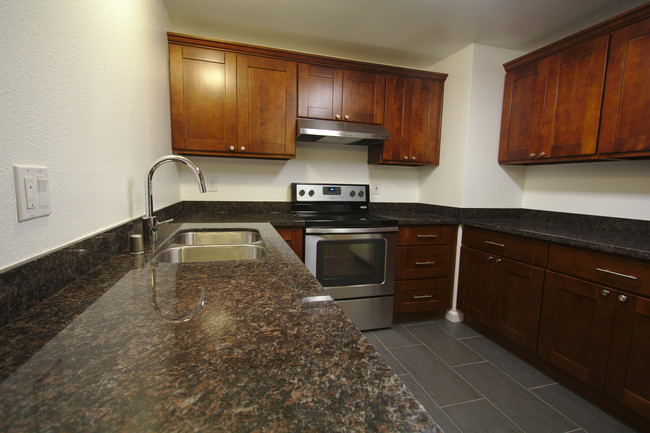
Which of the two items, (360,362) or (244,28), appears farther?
(244,28)

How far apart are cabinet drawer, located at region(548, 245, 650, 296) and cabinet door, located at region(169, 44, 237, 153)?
2375mm

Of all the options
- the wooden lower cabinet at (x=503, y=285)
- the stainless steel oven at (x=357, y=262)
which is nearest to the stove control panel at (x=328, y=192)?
the stainless steel oven at (x=357, y=262)

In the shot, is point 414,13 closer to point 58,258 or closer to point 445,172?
point 445,172

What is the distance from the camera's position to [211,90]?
219cm

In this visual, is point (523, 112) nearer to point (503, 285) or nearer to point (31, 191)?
point (503, 285)

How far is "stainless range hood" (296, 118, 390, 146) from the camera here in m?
2.26

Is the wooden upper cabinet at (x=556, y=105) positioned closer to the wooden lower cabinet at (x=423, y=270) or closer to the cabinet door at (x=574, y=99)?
the cabinet door at (x=574, y=99)

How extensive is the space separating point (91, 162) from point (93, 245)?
28cm

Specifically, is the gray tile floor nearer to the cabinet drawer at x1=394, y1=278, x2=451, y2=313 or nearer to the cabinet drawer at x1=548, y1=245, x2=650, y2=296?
the cabinet drawer at x1=394, y1=278, x2=451, y2=313

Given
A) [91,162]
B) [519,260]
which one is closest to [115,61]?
[91,162]

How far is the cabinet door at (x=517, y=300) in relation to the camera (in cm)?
185

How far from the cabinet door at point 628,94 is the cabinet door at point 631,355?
2.95 feet

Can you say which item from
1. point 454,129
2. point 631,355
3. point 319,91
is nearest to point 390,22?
point 319,91

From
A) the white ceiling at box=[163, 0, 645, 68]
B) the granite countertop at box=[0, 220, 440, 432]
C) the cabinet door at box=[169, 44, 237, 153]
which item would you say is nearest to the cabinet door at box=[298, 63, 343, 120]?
the white ceiling at box=[163, 0, 645, 68]
